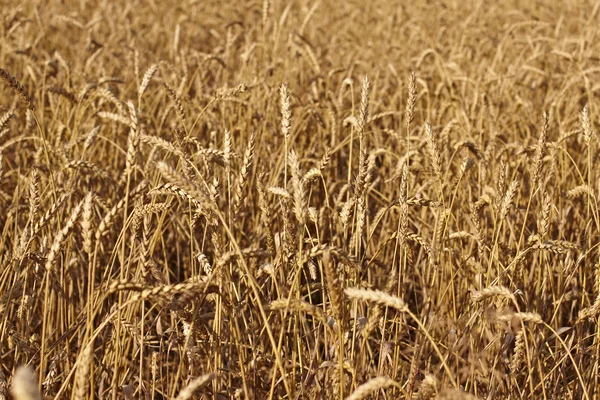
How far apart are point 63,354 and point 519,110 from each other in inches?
108

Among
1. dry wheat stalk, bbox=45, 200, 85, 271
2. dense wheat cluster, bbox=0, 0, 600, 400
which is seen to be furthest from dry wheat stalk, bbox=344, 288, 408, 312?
dry wheat stalk, bbox=45, 200, 85, 271

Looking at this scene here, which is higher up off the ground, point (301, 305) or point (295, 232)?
point (301, 305)

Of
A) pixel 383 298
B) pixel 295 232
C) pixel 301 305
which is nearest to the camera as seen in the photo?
pixel 383 298

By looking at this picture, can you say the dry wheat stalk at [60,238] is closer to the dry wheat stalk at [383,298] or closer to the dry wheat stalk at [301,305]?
the dry wheat stalk at [301,305]

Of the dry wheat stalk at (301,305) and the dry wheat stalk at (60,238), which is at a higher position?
the dry wheat stalk at (60,238)

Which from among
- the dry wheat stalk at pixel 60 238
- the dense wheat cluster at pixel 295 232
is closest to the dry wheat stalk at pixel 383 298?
the dense wheat cluster at pixel 295 232

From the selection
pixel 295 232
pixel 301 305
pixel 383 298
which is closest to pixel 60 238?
pixel 301 305

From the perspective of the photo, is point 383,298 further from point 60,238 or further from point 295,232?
point 295,232

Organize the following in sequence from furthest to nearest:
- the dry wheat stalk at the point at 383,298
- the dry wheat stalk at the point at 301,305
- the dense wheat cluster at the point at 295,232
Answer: the dense wheat cluster at the point at 295,232, the dry wheat stalk at the point at 301,305, the dry wheat stalk at the point at 383,298

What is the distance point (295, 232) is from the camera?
2355 mm

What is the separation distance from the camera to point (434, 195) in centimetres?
259

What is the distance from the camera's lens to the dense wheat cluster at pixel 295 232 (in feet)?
4.70

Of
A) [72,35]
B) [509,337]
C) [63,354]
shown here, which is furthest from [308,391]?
[72,35]

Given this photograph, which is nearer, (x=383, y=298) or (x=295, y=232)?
(x=383, y=298)
